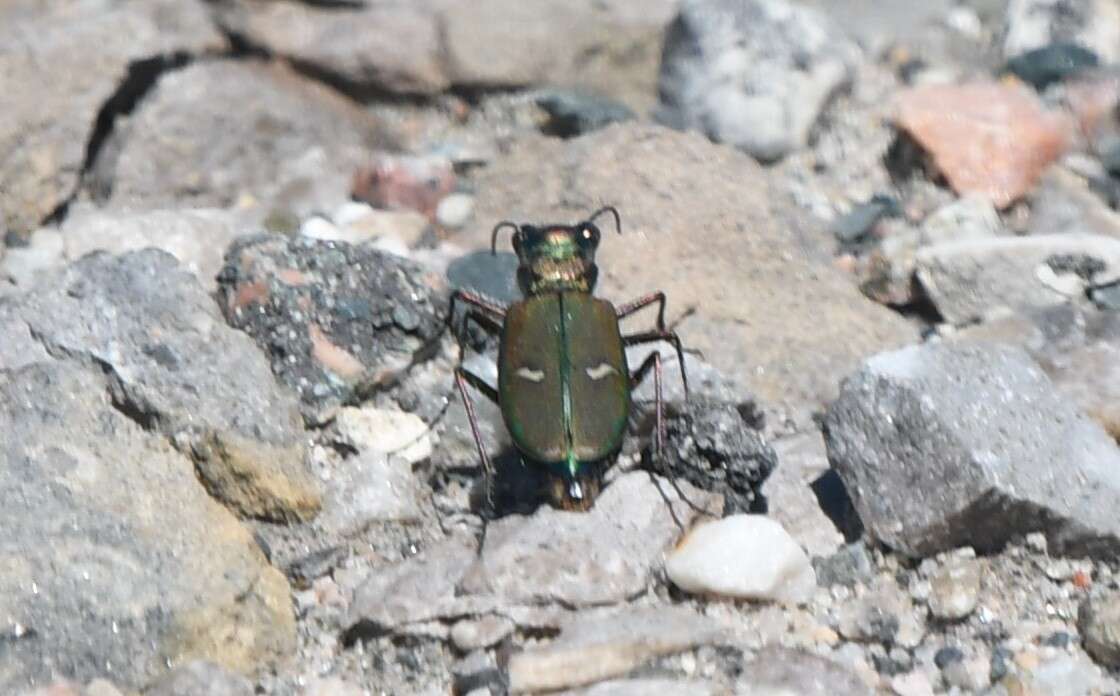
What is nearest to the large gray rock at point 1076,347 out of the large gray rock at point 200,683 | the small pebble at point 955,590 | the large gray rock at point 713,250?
the large gray rock at point 713,250

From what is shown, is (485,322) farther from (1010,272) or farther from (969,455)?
(1010,272)

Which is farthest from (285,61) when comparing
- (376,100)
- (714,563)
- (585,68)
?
(714,563)

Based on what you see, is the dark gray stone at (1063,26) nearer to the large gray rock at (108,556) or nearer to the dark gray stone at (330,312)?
the dark gray stone at (330,312)

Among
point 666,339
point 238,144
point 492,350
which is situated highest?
point 666,339

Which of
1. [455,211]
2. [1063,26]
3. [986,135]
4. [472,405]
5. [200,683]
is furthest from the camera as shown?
[1063,26]

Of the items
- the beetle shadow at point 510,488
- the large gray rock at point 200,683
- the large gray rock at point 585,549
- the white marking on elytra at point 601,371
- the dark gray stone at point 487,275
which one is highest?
the white marking on elytra at point 601,371

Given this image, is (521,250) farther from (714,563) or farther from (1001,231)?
(1001,231)

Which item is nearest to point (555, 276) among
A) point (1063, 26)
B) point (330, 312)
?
point (330, 312)
